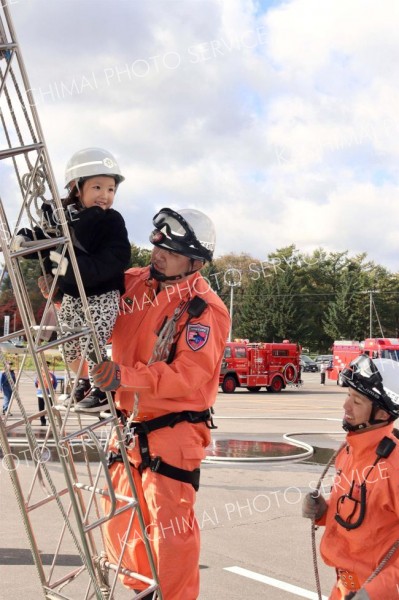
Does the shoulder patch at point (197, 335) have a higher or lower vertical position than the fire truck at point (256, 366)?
higher

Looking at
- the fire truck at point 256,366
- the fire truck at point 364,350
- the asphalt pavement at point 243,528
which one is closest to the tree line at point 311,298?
the fire truck at point 364,350

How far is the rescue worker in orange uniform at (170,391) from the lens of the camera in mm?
3086

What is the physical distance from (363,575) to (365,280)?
6937 centimetres

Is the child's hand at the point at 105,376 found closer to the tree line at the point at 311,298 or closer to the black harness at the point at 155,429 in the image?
the black harness at the point at 155,429

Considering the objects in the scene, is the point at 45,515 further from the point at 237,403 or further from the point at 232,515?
the point at 237,403

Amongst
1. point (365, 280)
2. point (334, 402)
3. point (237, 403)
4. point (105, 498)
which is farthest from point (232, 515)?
point (365, 280)

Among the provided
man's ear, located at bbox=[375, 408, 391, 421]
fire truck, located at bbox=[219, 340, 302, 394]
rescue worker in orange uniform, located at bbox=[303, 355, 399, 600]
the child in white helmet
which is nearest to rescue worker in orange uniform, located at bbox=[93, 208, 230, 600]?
the child in white helmet

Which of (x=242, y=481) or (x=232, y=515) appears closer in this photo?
(x=232, y=515)

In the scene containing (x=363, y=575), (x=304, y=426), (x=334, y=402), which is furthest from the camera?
(x=334, y=402)

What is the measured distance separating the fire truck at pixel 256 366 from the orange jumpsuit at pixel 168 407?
2702 centimetres

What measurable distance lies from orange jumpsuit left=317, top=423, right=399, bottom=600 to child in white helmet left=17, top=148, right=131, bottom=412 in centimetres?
116

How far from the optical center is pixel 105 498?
129 inches

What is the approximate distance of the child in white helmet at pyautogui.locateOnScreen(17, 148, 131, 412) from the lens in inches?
120

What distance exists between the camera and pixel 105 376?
2.76m
